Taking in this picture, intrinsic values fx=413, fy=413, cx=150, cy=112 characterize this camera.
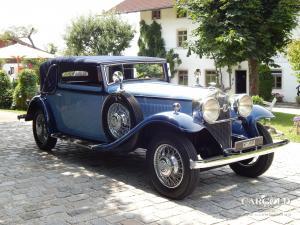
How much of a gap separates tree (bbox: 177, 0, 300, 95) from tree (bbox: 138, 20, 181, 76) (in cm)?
1309

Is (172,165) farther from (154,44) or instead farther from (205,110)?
(154,44)

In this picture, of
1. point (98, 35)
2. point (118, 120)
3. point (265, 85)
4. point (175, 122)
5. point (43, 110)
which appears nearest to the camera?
point (175, 122)

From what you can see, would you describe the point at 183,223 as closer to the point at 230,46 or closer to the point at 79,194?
the point at 79,194

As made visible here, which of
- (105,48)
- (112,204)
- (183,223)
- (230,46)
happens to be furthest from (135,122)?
(105,48)

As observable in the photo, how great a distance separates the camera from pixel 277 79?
2664 cm

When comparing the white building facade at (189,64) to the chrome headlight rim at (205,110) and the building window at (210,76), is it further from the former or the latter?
the chrome headlight rim at (205,110)

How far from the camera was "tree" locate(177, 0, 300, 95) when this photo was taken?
15.4 meters

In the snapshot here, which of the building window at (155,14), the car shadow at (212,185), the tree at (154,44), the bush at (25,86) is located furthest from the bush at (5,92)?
the building window at (155,14)

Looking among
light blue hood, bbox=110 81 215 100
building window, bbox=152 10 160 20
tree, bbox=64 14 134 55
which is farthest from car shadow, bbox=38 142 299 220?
tree, bbox=64 14 134 55

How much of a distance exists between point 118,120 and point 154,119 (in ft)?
3.50

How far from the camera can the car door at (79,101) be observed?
273 inches

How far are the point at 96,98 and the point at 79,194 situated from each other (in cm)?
188

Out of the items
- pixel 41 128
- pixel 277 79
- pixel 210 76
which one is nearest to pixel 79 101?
pixel 41 128

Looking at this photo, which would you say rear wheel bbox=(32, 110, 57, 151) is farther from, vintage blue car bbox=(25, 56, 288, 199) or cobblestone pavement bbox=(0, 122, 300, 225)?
cobblestone pavement bbox=(0, 122, 300, 225)
